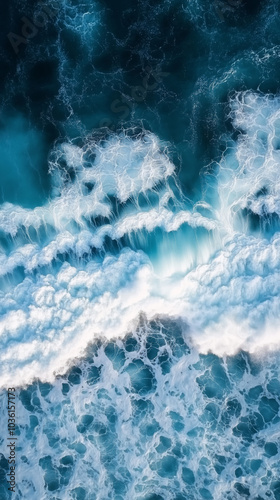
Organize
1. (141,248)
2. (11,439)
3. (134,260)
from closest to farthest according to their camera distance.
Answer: (11,439), (134,260), (141,248)

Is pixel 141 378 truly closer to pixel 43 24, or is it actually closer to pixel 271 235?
pixel 271 235

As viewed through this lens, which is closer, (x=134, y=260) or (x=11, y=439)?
(x=11, y=439)

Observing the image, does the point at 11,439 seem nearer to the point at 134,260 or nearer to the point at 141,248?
the point at 134,260

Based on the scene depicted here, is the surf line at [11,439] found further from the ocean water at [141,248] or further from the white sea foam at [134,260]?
the white sea foam at [134,260]

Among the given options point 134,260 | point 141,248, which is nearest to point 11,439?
point 134,260

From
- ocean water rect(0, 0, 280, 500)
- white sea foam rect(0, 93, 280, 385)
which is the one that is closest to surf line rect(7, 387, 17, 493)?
ocean water rect(0, 0, 280, 500)

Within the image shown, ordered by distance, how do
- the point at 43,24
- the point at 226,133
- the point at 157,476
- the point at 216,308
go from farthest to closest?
the point at 43,24
the point at 226,133
the point at 216,308
the point at 157,476

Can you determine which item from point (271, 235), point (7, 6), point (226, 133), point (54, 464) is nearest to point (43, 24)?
point (7, 6)

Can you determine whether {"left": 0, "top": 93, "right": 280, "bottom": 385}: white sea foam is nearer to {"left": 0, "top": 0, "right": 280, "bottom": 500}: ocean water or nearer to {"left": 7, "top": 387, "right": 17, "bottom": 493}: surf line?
{"left": 0, "top": 0, "right": 280, "bottom": 500}: ocean water
